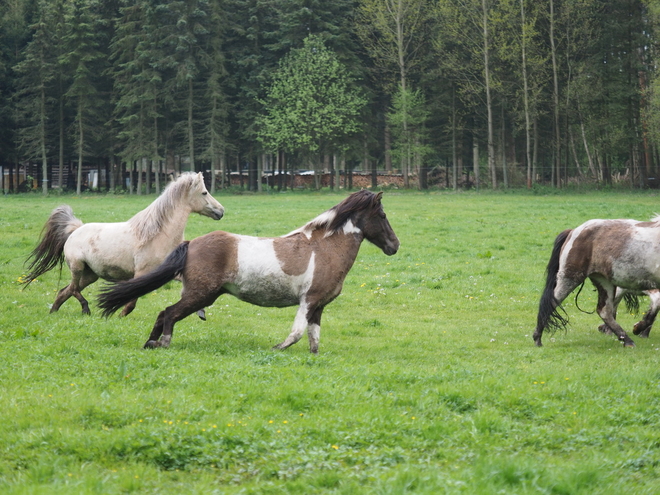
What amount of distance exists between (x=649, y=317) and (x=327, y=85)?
49921mm

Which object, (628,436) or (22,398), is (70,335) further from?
(628,436)

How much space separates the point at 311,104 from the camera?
58.6m

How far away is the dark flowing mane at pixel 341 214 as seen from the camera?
1011 cm

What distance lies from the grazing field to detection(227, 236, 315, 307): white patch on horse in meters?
0.71

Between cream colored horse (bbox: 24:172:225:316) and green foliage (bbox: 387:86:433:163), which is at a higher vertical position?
green foliage (bbox: 387:86:433:163)

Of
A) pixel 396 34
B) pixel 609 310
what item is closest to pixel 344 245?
pixel 609 310

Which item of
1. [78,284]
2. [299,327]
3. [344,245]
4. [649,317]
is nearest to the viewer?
[299,327]

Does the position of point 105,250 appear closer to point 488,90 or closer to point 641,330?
point 641,330

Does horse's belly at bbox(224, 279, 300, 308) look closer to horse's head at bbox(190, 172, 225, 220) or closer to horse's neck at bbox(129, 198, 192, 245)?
horse's neck at bbox(129, 198, 192, 245)

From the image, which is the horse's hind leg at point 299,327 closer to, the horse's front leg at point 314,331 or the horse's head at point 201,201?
the horse's front leg at point 314,331

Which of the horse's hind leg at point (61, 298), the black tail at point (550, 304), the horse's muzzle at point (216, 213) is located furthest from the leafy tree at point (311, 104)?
the black tail at point (550, 304)

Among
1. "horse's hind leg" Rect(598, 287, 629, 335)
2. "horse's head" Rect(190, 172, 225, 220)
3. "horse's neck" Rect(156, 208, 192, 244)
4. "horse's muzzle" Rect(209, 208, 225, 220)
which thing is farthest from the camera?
"horse's muzzle" Rect(209, 208, 225, 220)

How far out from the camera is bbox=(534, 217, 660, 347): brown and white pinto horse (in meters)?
10.7

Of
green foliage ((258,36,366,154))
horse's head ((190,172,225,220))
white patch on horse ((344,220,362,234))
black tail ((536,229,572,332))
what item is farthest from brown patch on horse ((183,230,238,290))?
green foliage ((258,36,366,154))
